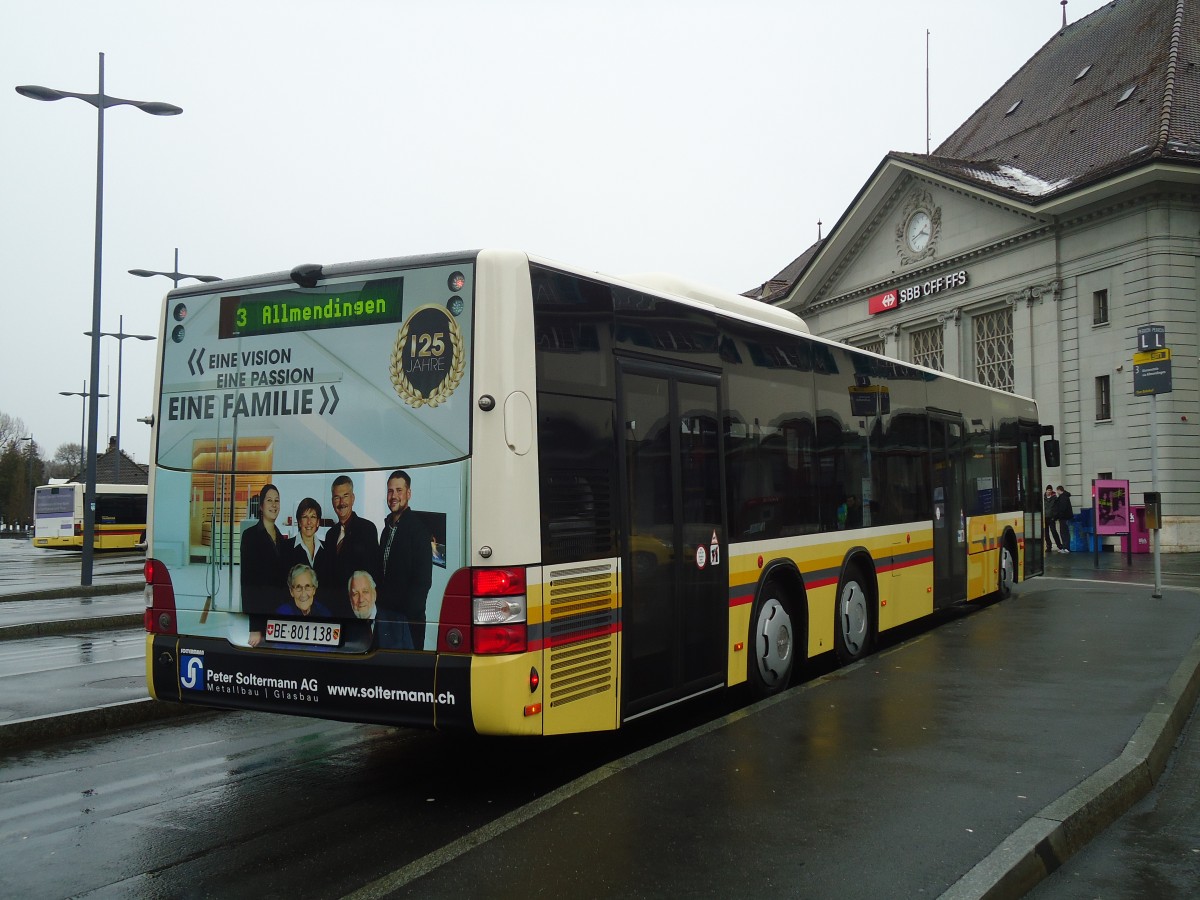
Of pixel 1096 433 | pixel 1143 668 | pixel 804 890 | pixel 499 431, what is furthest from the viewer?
pixel 1096 433

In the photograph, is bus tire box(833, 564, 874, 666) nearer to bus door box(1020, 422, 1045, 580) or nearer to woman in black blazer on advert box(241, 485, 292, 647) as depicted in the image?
woman in black blazer on advert box(241, 485, 292, 647)

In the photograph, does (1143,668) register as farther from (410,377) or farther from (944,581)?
(410,377)

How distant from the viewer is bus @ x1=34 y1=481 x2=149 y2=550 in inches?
1797

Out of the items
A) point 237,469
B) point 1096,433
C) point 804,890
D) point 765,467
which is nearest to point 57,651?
point 237,469

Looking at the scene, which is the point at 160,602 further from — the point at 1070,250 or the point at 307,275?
the point at 1070,250

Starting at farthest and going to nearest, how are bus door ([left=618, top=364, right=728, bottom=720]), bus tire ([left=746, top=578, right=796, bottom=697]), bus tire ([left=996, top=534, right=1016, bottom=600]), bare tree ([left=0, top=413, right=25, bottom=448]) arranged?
bare tree ([left=0, top=413, right=25, bottom=448]) < bus tire ([left=996, top=534, right=1016, bottom=600]) < bus tire ([left=746, top=578, right=796, bottom=697]) < bus door ([left=618, top=364, right=728, bottom=720])

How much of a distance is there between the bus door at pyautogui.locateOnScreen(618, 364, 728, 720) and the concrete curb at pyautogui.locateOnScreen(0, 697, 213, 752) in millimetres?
3585

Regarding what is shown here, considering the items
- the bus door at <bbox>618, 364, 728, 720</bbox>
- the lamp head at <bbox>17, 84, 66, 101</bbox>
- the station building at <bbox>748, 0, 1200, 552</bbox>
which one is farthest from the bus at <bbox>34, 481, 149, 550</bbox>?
the bus door at <bbox>618, 364, 728, 720</bbox>

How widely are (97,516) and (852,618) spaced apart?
41.9 meters

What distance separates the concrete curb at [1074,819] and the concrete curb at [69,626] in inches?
509

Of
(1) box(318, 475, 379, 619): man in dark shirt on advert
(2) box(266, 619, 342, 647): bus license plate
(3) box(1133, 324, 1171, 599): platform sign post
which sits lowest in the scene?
(2) box(266, 619, 342, 647): bus license plate

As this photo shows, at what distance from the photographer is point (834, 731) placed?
695 cm

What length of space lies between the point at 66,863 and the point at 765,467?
5.35 m

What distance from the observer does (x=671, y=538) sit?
23.0 feet
